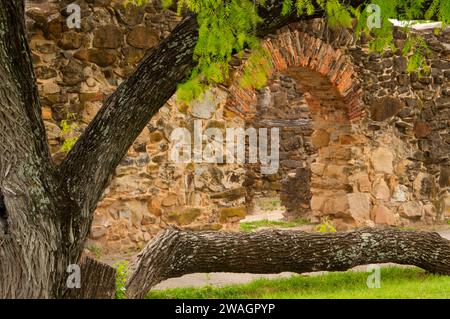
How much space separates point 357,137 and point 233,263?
4.83m

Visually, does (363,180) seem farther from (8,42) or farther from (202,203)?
(8,42)

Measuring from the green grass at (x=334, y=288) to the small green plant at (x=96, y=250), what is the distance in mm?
1778

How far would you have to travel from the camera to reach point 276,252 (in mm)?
6098

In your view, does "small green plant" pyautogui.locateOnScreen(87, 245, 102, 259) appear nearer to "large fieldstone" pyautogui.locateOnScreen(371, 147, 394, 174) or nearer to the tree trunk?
the tree trunk

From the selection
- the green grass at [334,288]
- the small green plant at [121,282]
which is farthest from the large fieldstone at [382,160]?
the small green plant at [121,282]

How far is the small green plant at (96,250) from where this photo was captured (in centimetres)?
778

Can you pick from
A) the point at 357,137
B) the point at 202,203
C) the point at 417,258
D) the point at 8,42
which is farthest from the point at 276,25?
the point at 357,137

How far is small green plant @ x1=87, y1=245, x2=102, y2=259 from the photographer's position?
25.5ft

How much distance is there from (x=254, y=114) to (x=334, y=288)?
4.42m

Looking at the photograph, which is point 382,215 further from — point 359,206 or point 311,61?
point 311,61

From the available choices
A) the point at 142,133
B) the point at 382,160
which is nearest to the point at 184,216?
the point at 142,133

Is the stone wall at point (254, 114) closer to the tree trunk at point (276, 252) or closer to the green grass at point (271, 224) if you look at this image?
the green grass at point (271, 224)

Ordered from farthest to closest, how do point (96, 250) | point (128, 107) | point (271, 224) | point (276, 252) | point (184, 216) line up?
point (271, 224) → point (184, 216) → point (96, 250) → point (276, 252) → point (128, 107)

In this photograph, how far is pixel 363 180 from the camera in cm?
1030
